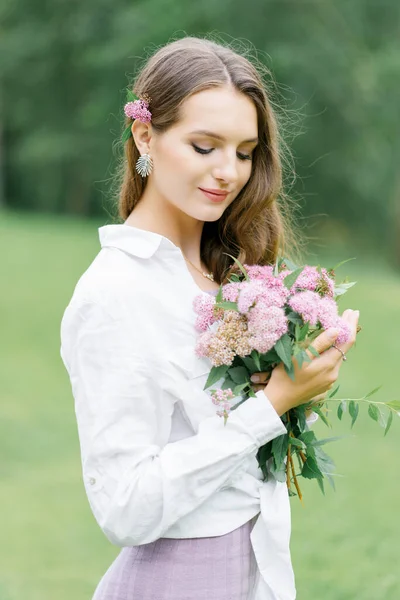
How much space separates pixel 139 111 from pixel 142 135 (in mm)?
61

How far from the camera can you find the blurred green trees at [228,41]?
2675 cm

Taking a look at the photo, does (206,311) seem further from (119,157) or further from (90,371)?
(119,157)

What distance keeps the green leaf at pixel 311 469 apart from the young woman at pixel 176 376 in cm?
12

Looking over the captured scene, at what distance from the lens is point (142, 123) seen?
2.29 metres

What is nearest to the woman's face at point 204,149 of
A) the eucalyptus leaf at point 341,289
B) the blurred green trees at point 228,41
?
the eucalyptus leaf at point 341,289

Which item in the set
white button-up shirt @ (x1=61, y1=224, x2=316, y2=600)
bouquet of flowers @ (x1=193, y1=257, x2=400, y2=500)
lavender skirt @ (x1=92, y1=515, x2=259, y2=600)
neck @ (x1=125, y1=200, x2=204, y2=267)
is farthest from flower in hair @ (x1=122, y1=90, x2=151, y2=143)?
lavender skirt @ (x1=92, y1=515, x2=259, y2=600)

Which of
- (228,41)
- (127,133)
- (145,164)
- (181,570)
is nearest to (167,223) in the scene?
(145,164)

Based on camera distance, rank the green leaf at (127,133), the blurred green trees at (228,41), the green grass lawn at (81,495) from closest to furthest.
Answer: the green leaf at (127,133)
the green grass lawn at (81,495)
the blurred green trees at (228,41)

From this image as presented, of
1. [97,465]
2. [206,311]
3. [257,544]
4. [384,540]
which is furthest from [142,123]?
[384,540]

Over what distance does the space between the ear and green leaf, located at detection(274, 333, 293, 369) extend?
0.64 meters

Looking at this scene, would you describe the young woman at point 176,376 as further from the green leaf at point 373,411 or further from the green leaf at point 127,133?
the green leaf at point 373,411

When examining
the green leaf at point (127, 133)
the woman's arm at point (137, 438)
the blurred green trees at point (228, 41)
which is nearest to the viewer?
the woman's arm at point (137, 438)

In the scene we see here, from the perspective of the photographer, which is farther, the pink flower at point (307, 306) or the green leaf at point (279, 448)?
the green leaf at point (279, 448)

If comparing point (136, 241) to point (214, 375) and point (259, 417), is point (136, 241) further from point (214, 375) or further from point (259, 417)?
point (259, 417)
